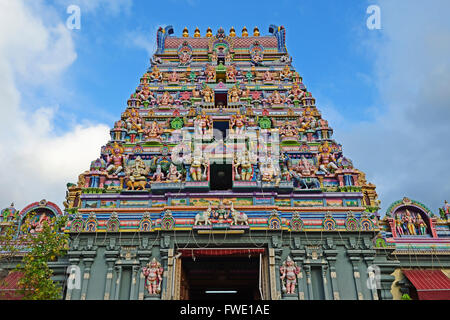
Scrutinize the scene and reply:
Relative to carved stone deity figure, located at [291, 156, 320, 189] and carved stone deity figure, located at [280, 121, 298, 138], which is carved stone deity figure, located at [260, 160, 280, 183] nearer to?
carved stone deity figure, located at [291, 156, 320, 189]

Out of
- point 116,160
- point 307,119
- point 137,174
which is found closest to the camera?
point 137,174

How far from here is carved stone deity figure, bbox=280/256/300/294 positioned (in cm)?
1700

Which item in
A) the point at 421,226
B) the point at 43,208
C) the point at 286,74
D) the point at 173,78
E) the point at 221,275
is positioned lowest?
the point at 221,275

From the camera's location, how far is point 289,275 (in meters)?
17.2

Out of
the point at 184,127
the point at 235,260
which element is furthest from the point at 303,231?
the point at 184,127

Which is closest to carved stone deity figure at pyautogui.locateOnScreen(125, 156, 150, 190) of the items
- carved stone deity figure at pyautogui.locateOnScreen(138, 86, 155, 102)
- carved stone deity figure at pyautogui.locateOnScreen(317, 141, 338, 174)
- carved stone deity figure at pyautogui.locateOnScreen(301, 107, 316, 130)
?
carved stone deity figure at pyautogui.locateOnScreen(138, 86, 155, 102)

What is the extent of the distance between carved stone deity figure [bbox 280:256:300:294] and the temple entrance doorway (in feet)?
2.87

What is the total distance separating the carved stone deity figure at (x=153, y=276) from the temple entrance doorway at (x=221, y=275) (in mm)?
912

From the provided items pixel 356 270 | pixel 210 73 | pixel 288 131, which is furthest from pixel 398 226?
pixel 210 73

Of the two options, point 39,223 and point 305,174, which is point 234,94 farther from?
point 39,223

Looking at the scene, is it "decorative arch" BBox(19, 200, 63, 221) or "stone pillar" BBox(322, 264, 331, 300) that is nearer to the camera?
"stone pillar" BBox(322, 264, 331, 300)

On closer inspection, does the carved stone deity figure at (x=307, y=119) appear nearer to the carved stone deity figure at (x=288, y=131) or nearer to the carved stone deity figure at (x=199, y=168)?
the carved stone deity figure at (x=288, y=131)

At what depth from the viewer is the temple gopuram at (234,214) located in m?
17.5

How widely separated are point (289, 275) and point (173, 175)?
7.74m
